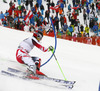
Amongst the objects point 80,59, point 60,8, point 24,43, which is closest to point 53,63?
point 80,59

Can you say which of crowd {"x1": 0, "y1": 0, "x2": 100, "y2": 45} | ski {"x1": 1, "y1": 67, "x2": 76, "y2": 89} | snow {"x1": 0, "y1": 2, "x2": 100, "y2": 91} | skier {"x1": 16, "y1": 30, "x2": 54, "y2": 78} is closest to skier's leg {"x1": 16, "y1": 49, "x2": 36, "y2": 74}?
skier {"x1": 16, "y1": 30, "x2": 54, "y2": 78}

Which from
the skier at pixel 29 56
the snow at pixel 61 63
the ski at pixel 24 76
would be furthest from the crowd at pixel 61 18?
the ski at pixel 24 76

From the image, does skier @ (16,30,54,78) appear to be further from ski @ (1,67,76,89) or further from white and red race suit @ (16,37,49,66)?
ski @ (1,67,76,89)

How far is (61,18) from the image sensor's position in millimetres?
16984

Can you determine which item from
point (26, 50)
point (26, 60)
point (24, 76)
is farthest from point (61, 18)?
point (24, 76)

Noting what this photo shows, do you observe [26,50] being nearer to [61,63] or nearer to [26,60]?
[26,60]

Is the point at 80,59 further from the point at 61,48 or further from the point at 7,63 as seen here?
the point at 7,63

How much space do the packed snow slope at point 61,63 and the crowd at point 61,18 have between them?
993 millimetres

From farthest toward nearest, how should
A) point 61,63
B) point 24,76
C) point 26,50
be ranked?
point 61,63
point 26,50
point 24,76

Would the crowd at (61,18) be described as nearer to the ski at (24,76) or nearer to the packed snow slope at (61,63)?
the packed snow slope at (61,63)

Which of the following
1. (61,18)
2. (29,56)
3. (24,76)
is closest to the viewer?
(24,76)

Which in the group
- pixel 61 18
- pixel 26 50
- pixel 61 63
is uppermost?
pixel 61 18

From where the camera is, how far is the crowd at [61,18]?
15.2m

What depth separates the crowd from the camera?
49.7 ft
